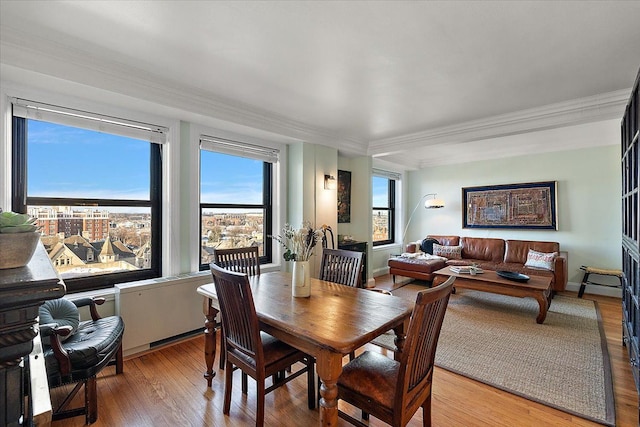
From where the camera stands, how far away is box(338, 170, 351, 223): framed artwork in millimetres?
5103

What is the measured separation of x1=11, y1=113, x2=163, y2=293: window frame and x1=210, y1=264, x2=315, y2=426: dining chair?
1.60 meters

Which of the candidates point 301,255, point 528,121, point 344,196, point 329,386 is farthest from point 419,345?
point 344,196

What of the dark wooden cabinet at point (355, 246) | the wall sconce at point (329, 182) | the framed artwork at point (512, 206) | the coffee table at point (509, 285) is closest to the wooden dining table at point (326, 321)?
the coffee table at point (509, 285)

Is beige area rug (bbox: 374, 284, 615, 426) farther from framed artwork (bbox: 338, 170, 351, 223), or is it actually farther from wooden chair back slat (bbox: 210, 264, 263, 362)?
framed artwork (bbox: 338, 170, 351, 223)

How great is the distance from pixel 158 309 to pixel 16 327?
252 centimetres

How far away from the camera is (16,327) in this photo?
0.58m

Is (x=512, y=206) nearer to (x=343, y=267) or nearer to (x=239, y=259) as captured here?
(x=343, y=267)

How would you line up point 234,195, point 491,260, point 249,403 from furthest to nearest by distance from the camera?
1. point 491,260
2. point 234,195
3. point 249,403

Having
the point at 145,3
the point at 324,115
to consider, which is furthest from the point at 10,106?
the point at 324,115

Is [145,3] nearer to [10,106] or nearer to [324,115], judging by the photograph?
[10,106]

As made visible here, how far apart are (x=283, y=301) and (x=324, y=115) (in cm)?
240

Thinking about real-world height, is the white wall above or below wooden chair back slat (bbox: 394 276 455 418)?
above

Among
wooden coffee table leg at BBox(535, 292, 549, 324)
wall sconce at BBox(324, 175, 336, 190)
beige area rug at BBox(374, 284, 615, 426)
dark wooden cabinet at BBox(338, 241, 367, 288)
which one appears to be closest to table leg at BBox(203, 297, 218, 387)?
beige area rug at BBox(374, 284, 615, 426)

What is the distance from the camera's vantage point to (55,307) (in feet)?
7.06
